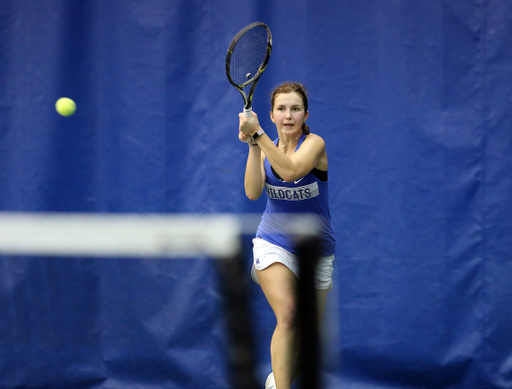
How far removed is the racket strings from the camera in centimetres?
233

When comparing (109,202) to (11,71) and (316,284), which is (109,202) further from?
(316,284)

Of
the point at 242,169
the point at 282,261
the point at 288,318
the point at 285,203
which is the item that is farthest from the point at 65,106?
the point at 288,318

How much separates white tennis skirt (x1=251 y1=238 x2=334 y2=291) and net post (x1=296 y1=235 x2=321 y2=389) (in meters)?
0.03

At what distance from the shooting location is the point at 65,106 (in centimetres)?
293

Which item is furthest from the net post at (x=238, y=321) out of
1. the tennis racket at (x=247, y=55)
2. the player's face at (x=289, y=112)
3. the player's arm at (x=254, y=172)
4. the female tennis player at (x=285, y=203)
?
the tennis racket at (x=247, y=55)

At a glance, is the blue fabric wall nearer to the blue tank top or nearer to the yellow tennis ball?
the yellow tennis ball

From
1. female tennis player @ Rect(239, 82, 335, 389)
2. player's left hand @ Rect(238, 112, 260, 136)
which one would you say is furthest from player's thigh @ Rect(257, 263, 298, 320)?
player's left hand @ Rect(238, 112, 260, 136)

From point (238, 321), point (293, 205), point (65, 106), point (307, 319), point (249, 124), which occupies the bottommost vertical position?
point (238, 321)

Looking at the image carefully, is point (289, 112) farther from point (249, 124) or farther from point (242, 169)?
point (242, 169)

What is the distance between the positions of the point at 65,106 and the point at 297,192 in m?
1.54

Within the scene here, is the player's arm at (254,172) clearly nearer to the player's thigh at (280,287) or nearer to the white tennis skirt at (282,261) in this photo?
the white tennis skirt at (282,261)

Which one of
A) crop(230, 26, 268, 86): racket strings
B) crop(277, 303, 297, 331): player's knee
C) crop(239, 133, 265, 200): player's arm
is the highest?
crop(230, 26, 268, 86): racket strings

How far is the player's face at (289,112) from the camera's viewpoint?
7.32 ft

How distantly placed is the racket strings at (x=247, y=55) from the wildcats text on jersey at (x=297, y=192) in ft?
1.70
